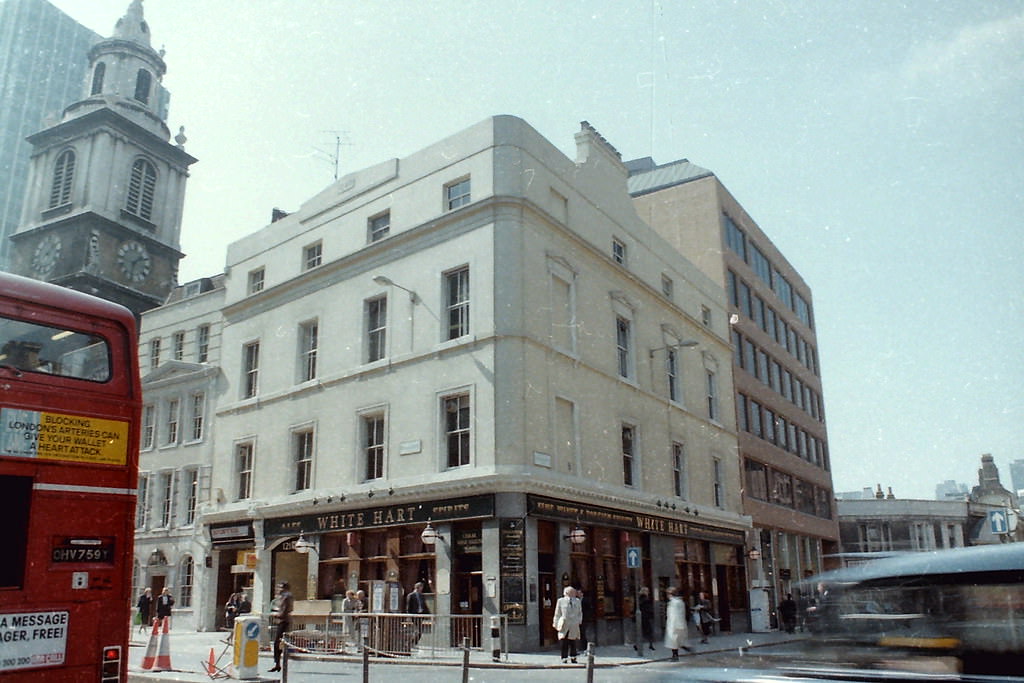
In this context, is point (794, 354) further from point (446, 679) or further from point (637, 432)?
point (446, 679)

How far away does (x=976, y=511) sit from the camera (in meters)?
64.2

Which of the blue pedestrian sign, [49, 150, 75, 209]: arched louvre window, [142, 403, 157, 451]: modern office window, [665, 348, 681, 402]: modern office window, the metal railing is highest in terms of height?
[49, 150, 75, 209]: arched louvre window

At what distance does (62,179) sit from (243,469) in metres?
37.4

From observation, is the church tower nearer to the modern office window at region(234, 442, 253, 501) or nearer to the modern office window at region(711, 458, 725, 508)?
the modern office window at region(234, 442, 253, 501)

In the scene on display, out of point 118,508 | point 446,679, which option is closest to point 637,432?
point 446,679

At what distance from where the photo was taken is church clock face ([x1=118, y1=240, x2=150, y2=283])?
54531 millimetres

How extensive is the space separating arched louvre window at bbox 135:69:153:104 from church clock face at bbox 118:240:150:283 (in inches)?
471

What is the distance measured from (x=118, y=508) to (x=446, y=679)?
26.7 feet

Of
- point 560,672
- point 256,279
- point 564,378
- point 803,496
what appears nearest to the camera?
point 560,672

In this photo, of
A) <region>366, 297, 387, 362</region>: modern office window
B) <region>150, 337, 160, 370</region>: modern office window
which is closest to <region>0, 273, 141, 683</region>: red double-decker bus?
<region>366, 297, 387, 362</region>: modern office window

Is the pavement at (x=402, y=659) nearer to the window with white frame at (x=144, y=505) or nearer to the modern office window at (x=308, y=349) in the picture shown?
the modern office window at (x=308, y=349)

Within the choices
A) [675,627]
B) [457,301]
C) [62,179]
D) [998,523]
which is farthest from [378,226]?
[62,179]

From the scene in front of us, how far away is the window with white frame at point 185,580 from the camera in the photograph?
102 feet

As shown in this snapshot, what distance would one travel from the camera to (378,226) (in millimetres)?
26812
